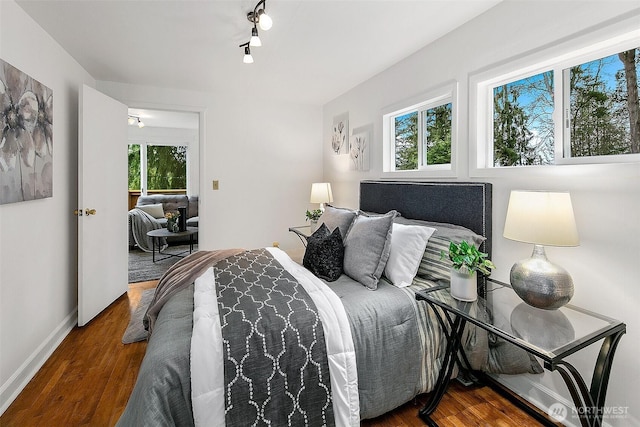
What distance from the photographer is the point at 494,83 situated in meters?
2.10

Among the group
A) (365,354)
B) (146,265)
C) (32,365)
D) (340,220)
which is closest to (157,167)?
(146,265)

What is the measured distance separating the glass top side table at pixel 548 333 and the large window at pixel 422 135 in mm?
1295

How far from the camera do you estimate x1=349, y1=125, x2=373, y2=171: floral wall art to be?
11.1 feet

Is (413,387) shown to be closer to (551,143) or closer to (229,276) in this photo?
(229,276)

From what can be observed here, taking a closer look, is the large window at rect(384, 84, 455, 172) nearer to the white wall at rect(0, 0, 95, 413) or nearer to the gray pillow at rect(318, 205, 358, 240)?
the gray pillow at rect(318, 205, 358, 240)

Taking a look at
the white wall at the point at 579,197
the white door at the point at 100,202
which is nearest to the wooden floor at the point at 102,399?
the white wall at the point at 579,197

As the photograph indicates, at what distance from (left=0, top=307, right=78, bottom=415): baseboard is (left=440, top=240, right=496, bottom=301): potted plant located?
2617mm

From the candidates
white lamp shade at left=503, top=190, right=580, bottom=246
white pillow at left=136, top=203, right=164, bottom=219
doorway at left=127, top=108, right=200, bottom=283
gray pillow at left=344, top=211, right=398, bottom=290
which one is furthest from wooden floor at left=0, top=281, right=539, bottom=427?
white pillow at left=136, top=203, right=164, bottom=219

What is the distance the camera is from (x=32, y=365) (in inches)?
81.0

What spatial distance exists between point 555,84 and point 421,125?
111 cm

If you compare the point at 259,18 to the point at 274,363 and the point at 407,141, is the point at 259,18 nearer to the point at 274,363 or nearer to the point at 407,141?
the point at 407,141

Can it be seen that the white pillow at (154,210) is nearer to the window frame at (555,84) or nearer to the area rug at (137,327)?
the area rug at (137,327)

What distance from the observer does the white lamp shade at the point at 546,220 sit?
4.54ft

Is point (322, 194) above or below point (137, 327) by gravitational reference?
above
